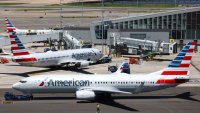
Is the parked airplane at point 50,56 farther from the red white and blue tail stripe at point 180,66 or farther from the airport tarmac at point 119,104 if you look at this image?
the red white and blue tail stripe at point 180,66

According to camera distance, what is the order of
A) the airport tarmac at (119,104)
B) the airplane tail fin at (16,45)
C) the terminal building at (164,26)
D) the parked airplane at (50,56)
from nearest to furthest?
1. the airport tarmac at (119,104)
2. the airplane tail fin at (16,45)
3. the parked airplane at (50,56)
4. the terminal building at (164,26)

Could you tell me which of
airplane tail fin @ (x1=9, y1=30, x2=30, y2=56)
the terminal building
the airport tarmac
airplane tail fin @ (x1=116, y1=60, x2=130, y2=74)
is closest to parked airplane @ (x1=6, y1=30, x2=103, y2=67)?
airplane tail fin @ (x1=9, y1=30, x2=30, y2=56)

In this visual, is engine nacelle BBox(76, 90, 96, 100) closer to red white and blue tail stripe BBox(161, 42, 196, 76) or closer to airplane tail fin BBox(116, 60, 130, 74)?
red white and blue tail stripe BBox(161, 42, 196, 76)

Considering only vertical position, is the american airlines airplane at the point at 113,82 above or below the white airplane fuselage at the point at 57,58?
below

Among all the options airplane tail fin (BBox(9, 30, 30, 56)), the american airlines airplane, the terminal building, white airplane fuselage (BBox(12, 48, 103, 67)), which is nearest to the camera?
the american airlines airplane

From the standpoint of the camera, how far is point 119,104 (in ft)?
182

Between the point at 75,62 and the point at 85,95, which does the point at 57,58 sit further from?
the point at 85,95

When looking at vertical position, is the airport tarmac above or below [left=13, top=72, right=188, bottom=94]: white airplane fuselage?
below

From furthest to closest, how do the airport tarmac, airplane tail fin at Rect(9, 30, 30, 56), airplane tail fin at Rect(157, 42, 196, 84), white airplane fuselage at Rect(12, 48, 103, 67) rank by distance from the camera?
white airplane fuselage at Rect(12, 48, 103, 67) → airplane tail fin at Rect(9, 30, 30, 56) → airplane tail fin at Rect(157, 42, 196, 84) → the airport tarmac

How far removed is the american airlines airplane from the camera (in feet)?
185

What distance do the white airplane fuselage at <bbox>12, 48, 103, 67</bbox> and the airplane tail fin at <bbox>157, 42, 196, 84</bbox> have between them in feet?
94.4

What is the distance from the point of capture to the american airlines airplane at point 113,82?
185ft

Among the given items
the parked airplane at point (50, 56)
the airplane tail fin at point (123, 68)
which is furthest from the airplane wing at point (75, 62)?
the airplane tail fin at point (123, 68)

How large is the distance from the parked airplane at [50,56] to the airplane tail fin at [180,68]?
27.4 metres
